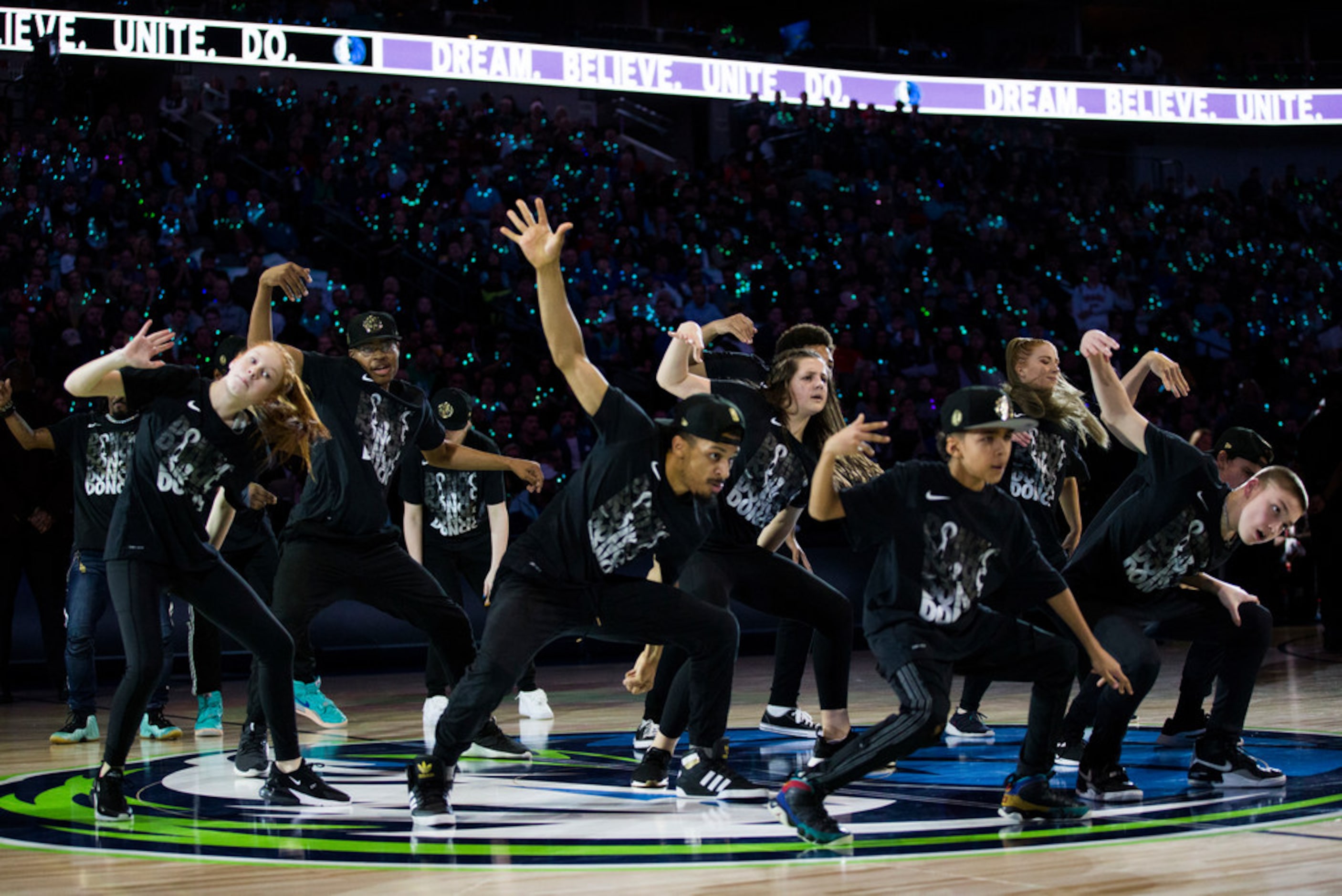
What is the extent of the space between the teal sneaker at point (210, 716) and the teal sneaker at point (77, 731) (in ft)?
1.73

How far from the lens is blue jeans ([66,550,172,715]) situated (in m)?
8.00

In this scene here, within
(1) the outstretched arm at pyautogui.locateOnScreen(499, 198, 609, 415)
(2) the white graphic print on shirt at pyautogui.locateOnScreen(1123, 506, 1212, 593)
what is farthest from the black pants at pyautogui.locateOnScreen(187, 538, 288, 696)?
(2) the white graphic print on shirt at pyautogui.locateOnScreen(1123, 506, 1212, 593)

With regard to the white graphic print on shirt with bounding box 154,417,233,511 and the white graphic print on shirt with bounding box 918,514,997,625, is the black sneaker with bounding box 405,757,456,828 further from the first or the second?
the white graphic print on shirt with bounding box 918,514,997,625

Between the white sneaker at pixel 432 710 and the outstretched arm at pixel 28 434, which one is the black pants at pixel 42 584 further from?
the white sneaker at pixel 432 710

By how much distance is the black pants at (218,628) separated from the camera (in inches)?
325

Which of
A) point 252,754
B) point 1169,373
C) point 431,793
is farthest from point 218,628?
point 1169,373

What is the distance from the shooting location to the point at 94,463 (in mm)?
8023

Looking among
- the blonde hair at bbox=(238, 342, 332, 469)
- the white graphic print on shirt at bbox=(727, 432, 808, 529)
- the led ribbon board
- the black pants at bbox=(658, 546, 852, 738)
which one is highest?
the led ribbon board

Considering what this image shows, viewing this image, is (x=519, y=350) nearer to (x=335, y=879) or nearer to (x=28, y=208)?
(x=28, y=208)

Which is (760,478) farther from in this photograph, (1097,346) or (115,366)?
(115,366)

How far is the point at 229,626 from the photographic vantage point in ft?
18.6

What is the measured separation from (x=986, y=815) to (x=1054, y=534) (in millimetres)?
2132

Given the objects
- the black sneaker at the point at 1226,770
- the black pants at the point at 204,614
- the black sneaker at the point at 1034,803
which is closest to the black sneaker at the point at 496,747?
the black pants at the point at 204,614

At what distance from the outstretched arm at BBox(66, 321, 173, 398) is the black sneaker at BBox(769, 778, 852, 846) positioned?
2706mm
